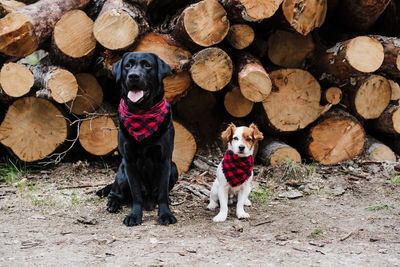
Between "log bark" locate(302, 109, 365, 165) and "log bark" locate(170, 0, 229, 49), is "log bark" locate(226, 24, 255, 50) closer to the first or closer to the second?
"log bark" locate(170, 0, 229, 49)

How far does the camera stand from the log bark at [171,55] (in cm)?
399

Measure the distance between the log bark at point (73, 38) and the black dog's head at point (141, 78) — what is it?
97cm

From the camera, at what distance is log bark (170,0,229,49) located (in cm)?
377

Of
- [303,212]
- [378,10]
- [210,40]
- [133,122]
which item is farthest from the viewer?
[378,10]

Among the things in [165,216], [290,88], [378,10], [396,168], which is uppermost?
[378,10]

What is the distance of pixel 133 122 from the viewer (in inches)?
123

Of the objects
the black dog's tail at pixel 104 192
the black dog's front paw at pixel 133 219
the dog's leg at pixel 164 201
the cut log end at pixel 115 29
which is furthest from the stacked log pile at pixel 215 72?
the black dog's front paw at pixel 133 219

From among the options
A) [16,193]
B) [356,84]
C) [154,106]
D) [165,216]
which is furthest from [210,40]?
[16,193]

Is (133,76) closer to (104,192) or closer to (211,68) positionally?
(211,68)

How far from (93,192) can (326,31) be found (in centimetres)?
399

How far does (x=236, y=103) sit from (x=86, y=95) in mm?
1813

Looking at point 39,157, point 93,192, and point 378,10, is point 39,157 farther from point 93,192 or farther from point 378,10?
point 378,10

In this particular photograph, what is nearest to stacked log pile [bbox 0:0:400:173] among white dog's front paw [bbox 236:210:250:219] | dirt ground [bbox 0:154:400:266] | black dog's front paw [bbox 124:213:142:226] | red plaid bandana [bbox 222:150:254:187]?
dirt ground [bbox 0:154:400:266]

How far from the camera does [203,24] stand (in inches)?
151
